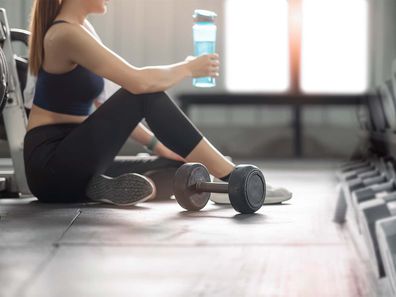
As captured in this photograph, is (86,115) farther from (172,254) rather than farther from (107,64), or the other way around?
(172,254)

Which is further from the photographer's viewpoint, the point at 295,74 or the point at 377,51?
the point at 377,51

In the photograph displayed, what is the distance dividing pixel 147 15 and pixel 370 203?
334cm

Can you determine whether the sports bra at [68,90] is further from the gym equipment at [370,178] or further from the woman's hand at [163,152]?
the gym equipment at [370,178]

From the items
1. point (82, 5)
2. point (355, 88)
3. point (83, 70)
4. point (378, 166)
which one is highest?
point (82, 5)

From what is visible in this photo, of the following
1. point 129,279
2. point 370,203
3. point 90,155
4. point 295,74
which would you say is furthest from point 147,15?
point 129,279

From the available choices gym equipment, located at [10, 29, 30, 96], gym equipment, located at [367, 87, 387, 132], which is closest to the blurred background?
gym equipment, located at [367, 87, 387, 132]

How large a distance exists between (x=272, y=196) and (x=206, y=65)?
14.6 inches

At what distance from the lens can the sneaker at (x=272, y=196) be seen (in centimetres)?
142

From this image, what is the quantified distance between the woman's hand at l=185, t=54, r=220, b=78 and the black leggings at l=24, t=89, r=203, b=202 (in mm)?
148

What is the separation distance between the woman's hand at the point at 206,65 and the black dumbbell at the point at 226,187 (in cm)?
16

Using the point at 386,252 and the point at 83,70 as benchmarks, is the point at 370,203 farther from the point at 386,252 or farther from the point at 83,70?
the point at 83,70

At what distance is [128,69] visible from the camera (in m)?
1.28

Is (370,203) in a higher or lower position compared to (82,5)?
lower

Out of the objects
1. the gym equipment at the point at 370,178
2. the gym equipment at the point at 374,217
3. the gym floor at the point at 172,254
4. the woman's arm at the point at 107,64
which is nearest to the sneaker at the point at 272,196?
the gym floor at the point at 172,254
